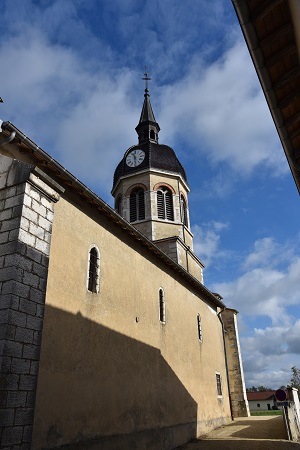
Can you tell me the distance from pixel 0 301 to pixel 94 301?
3371mm

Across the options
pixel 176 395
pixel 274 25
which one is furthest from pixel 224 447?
pixel 274 25

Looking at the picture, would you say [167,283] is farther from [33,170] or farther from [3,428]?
[3,428]

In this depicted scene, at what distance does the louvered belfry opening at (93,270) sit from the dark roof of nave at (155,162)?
11.7 meters

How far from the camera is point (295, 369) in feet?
180

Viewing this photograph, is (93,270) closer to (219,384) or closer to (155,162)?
(219,384)

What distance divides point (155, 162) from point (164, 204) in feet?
8.49

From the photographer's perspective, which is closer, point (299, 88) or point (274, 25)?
point (274, 25)

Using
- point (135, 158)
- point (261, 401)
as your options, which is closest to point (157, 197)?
point (135, 158)

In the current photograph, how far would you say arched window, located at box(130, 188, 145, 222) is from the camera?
63.4 feet

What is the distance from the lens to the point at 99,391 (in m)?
7.92

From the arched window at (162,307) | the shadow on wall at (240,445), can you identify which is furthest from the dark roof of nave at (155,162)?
the shadow on wall at (240,445)

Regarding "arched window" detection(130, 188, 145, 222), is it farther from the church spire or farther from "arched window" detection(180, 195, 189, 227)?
the church spire

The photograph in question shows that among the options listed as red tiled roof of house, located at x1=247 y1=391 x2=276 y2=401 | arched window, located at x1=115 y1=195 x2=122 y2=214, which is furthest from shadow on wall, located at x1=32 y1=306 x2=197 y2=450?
red tiled roof of house, located at x1=247 y1=391 x2=276 y2=401

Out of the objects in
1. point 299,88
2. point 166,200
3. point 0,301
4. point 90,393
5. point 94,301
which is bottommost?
point 90,393
